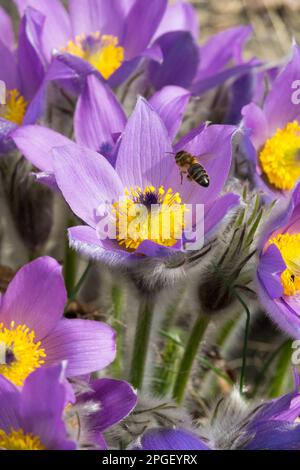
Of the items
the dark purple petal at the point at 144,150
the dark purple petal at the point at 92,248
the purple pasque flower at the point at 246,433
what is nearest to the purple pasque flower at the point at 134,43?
the dark purple petal at the point at 144,150

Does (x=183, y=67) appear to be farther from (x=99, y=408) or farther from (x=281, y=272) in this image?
(x=99, y=408)

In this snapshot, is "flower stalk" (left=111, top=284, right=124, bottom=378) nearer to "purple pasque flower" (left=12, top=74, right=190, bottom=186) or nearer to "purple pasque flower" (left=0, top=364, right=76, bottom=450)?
"purple pasque flower" (left=12, top=74, right=190, bottom=186)

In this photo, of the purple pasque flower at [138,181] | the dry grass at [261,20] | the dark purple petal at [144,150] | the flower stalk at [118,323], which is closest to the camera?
the purple pasque flower at [138,181]

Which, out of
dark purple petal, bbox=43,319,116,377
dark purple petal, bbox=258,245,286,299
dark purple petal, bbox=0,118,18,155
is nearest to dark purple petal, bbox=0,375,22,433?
dark purple petal, bbox=43,319,116,377

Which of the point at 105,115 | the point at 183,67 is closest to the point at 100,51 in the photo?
the point at 183,67

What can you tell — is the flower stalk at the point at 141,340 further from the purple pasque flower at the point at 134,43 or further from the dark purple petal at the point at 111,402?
the purple pasque flower at the point at 134,43
